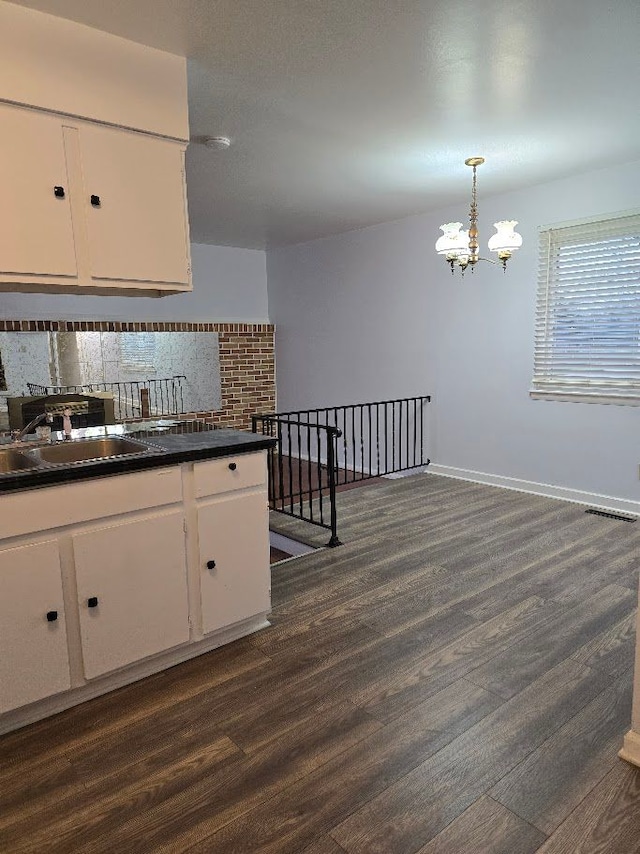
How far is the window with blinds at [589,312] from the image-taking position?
388 cm

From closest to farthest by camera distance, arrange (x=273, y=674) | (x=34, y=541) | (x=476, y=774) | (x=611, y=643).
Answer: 1. (x=476, y=774)
2. (x=34, y=541)
3. (x=273, y=674)
4. (x=611, y=643)

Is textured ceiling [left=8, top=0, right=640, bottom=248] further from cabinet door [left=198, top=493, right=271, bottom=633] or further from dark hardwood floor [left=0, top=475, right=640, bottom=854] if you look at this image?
dark hardwood floor [left=0, top=475, right=640, bottom=854]

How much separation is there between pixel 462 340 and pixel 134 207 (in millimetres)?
3375

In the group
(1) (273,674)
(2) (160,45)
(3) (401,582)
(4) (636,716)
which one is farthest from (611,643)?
(2) (160,45)

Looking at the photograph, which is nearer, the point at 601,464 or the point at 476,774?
the point at 476,774

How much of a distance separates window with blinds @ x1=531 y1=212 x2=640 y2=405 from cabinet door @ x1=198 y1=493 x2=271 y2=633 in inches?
115

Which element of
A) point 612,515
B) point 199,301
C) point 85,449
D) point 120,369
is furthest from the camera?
point 199,301

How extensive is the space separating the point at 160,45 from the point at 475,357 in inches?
137

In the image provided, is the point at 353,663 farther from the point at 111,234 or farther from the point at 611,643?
the point at 111,234

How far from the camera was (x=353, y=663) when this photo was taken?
2244 millimetres

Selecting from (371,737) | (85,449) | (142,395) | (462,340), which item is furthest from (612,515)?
(142,395)

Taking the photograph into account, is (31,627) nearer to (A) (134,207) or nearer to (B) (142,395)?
(A) (134,207)

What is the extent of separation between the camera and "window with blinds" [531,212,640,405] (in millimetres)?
3877

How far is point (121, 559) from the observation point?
6.79 feet
